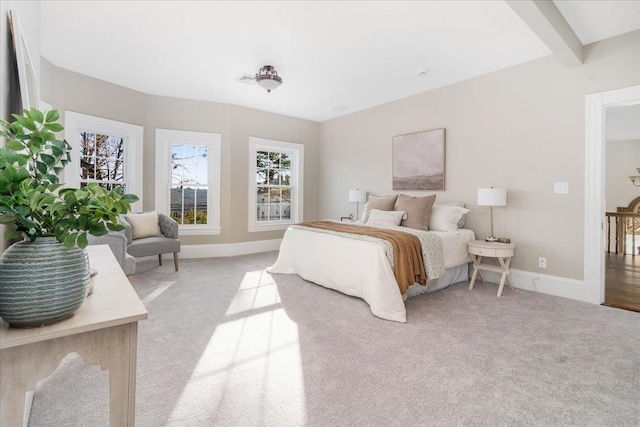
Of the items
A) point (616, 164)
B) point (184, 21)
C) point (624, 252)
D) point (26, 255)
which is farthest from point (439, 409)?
point (616, 164)

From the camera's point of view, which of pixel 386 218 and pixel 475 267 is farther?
pixel 386 218

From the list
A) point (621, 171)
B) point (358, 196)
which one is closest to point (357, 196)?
point (358, 196)

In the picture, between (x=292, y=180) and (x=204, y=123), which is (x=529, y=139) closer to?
(x=292, y=180)

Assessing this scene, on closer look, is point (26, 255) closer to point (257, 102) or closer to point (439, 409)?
point (439, 409)

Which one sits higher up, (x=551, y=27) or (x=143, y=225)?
(x=551, y=27)

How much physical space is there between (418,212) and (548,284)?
165 cm

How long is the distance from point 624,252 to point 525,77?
4.74 metres

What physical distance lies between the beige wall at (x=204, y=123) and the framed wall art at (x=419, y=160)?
2201 millimetres

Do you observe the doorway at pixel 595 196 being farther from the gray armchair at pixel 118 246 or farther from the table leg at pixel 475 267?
the gray armchair at pixel 118 246

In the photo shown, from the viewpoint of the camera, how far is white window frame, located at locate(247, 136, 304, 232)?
579 centimetres

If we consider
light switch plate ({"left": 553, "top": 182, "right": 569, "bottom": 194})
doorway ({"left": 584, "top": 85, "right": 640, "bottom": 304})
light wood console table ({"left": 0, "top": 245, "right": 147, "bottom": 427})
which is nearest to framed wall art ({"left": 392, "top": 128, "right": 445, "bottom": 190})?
light switch plate ({"left": 553, "top": 182, "right": 569, "bottom": 194})

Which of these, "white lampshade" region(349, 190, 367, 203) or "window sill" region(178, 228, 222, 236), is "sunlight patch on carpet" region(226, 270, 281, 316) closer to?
"window sill" region(178, 228, 222, 236)

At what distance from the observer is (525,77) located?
144 inches

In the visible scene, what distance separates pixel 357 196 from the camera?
549 centimetres
